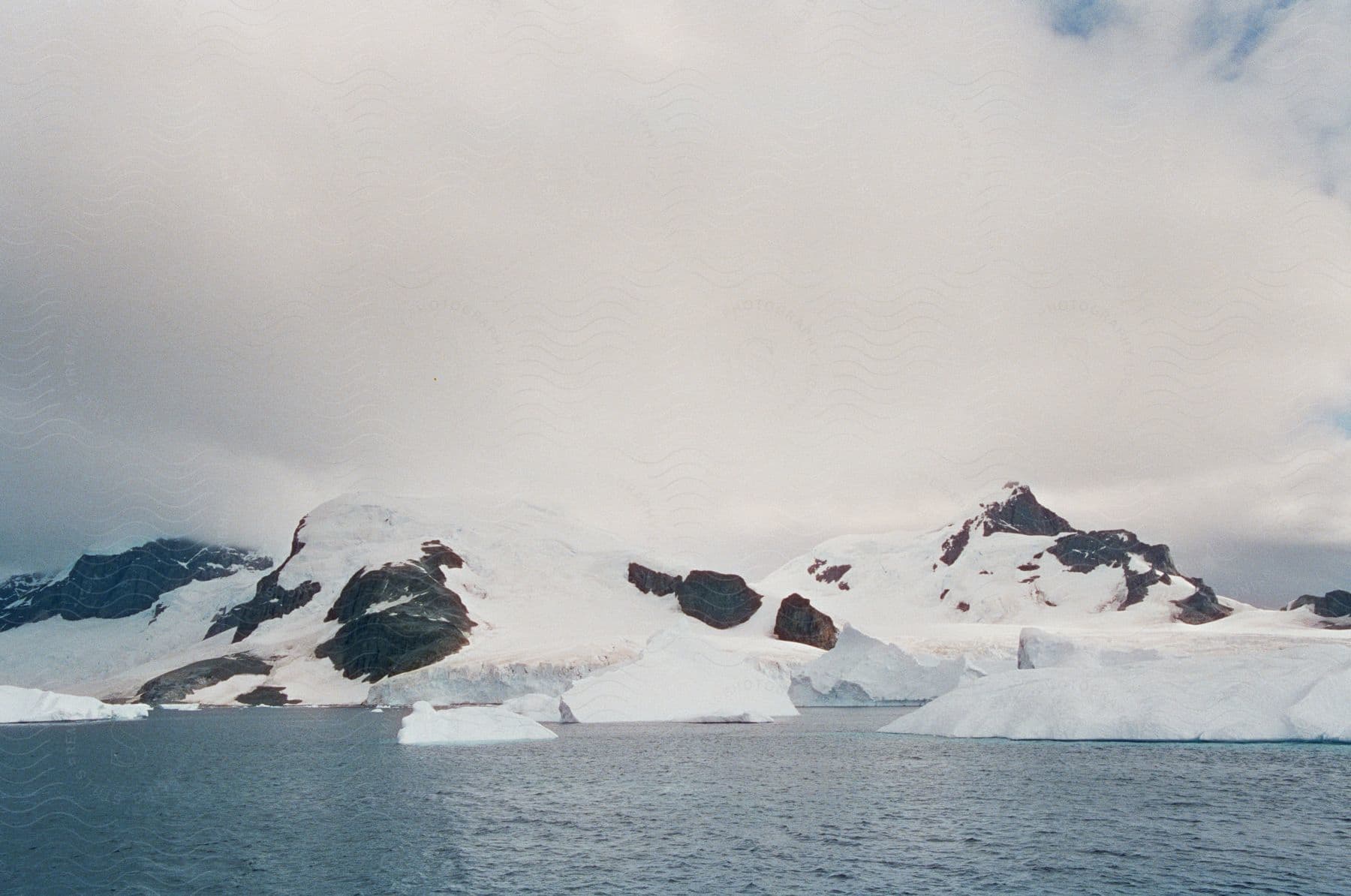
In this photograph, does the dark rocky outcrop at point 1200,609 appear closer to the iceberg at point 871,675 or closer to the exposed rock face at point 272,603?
the iceberg at point 871,675

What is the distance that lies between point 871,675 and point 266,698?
93.9 meters

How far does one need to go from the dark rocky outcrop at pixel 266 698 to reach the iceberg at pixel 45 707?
35136 millimetres

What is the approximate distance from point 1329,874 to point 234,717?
110 m

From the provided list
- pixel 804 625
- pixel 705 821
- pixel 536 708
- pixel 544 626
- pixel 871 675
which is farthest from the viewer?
pixel 544 626

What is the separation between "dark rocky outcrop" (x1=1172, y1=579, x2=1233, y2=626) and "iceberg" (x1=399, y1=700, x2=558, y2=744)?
15271 centimetres

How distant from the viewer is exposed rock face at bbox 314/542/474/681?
13625 cm

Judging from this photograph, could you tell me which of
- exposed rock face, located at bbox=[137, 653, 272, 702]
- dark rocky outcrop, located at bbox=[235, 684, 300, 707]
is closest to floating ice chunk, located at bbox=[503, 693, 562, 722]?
dark rocky outcrop, located at bbox=[235, 684, 300, 707]

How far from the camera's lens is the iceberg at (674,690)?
76438 mm

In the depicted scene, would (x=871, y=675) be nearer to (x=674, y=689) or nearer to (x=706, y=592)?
(x=674, y=689)

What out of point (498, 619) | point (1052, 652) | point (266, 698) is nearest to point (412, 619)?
point (498, 619)

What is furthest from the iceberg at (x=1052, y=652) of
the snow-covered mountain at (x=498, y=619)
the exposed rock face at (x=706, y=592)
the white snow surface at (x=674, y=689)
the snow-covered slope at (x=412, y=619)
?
the exposed rock face at (x=706, y=592)

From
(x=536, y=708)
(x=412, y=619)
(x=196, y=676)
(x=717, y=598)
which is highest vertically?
(x=717, y=598)

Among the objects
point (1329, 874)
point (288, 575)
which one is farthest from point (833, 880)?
point (288, 575)

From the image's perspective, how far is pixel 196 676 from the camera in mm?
146750
